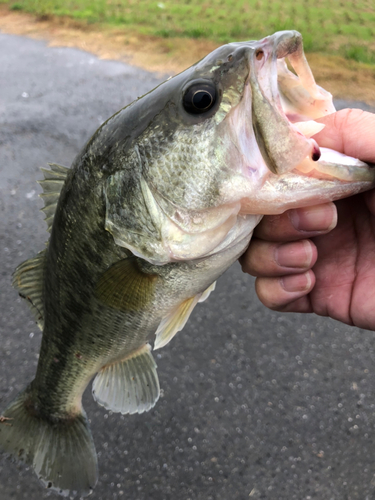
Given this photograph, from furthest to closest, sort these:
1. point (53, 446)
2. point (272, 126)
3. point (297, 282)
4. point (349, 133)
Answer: point (53, 446) → point (297, 282) → point (349, 133) → point (272, 126)

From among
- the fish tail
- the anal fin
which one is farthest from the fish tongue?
the fish tail

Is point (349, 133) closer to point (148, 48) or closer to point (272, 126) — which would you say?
point (272, 126)

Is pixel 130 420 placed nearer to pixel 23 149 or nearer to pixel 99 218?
pixel 99 218

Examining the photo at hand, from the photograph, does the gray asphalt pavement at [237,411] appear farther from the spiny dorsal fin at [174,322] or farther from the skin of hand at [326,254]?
the spiny dorsal fin at [174,322]

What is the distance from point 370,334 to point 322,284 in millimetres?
1330

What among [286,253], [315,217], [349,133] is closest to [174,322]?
[286,253]

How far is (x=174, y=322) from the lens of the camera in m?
1.34

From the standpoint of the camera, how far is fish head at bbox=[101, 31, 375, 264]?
887 millimetres

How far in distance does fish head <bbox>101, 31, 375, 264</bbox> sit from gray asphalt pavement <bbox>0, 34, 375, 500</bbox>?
1526 mm

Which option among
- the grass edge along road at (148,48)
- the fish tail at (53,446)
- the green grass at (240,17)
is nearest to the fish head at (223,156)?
the fish tail at (53,446)

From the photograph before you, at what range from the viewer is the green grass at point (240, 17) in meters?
7.62

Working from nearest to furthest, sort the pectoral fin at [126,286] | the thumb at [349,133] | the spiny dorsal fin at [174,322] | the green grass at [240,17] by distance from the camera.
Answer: the thumb at [349,133], the pectoral fin at [126,286], the spiny dorsal fin at [174,322], the green grass at [240,17]

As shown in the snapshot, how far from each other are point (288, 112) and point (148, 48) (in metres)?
7.24

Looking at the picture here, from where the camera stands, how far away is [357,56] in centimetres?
641
